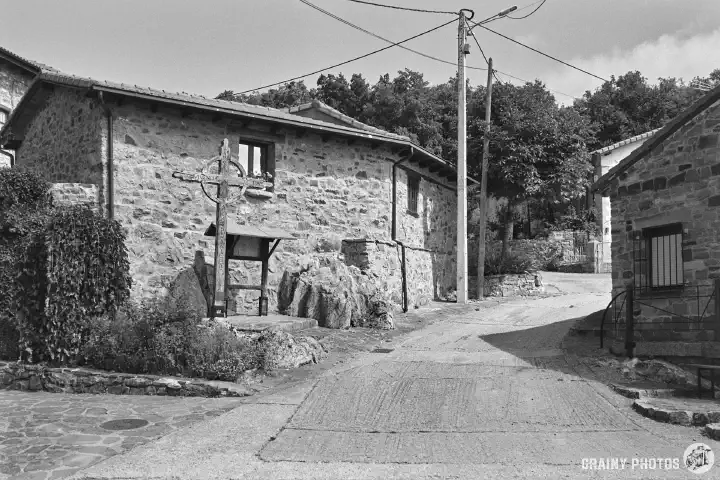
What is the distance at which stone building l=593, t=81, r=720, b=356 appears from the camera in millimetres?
10258

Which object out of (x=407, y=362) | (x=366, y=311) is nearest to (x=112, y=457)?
(x=407, y=362)

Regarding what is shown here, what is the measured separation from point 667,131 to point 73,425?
32.9ft

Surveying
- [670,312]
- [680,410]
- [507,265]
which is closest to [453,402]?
[680,410]

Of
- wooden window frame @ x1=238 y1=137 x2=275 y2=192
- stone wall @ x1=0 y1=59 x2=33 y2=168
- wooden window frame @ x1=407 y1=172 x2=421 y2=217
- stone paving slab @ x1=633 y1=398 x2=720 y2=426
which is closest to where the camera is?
stone paving slab @ x1=633 y1=398 x2=720 y2=426

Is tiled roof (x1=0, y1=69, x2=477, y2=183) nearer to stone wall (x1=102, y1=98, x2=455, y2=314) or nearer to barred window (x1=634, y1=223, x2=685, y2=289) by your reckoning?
stone wall (x1=102, y1=98, x2=455, y2=314)

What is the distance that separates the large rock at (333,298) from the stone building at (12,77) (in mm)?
14511

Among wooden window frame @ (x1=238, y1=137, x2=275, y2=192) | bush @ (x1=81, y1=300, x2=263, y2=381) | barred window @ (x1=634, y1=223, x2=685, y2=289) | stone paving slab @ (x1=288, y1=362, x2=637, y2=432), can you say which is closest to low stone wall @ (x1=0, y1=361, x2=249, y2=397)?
bush @ (x1=81, y1=300, x2=263, y2=381)

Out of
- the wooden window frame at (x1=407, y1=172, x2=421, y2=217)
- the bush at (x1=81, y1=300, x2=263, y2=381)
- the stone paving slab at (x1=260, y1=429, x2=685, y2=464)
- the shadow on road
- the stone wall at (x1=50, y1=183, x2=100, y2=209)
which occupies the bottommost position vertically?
the stone paving slab at (x1=260, y1=429, x2=685, y2=464)

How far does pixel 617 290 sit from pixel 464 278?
22.9ft

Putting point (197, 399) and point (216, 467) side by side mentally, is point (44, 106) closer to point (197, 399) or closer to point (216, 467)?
point (197, 399)

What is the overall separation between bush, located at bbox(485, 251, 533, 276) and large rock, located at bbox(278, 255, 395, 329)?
829 centimetres

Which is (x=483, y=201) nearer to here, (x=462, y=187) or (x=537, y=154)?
(x=537, y=154)

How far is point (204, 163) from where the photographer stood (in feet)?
47.5

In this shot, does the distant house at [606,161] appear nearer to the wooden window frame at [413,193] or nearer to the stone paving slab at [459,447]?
the wooden window frame at [413,193]
